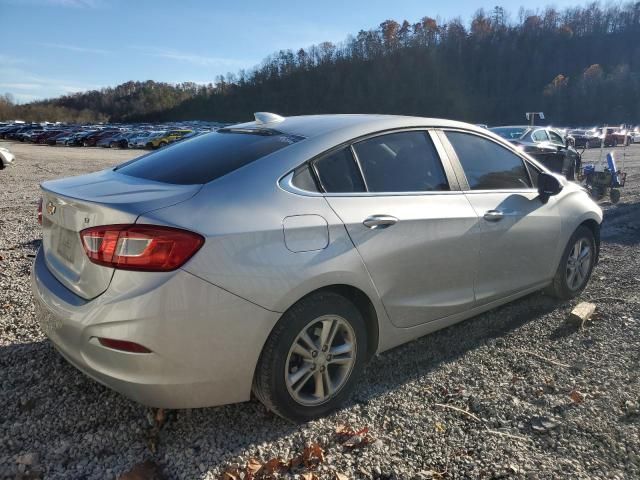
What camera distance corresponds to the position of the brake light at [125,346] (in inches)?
87.0

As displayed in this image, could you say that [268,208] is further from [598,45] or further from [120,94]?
[120,94]

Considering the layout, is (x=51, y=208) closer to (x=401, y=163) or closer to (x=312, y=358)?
(x=312, y=358)

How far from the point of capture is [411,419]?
280cm

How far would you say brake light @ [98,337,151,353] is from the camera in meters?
2.21

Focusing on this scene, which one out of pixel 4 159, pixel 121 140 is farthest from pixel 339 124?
pixel 121 140

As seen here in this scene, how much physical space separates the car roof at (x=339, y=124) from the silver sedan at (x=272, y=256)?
0.02m

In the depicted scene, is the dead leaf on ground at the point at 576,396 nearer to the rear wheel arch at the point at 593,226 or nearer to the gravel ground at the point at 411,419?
the gravel ground at the point at 411,419

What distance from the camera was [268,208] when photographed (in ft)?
8.05

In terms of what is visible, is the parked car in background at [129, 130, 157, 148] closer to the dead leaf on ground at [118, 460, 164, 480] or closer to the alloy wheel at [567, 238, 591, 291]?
the alloy wheel at [567, 238, 591, 291]

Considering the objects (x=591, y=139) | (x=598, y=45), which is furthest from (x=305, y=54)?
(x=591, y=139)

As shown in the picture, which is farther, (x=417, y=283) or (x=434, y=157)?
(x=434, y=157)

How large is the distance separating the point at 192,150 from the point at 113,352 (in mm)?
1379

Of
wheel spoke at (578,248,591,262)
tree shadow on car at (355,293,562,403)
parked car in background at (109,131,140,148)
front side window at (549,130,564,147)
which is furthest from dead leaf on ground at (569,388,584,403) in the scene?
parked car in background at (109,131,140,148)

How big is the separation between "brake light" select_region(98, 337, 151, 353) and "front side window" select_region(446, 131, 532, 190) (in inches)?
93.4
